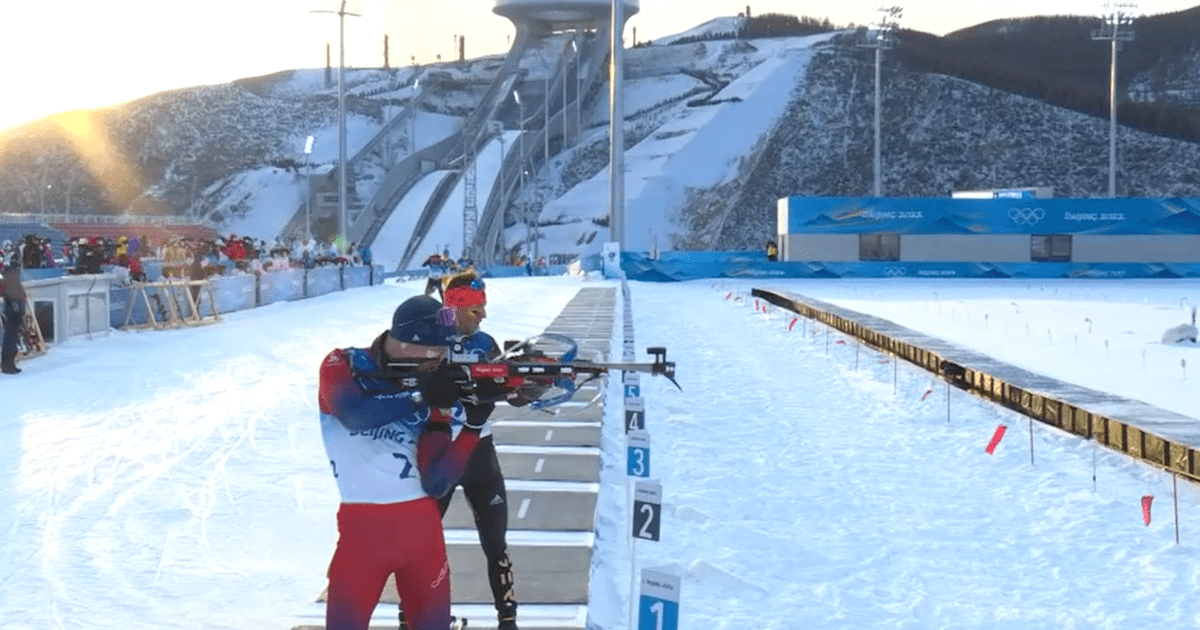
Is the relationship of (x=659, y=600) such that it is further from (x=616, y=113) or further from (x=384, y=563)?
(x=616, y=113)

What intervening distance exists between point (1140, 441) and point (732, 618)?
22.9 ft

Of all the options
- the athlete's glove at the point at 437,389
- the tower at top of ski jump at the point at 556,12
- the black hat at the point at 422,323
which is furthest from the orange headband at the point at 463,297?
the tower at top of ski jump at the point at 556,12

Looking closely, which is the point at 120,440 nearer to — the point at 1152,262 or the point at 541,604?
the point at 541,604

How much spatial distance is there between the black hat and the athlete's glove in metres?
0.15

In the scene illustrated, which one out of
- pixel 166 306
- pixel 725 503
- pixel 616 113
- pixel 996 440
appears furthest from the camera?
pixel 616 113

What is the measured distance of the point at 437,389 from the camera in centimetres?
495

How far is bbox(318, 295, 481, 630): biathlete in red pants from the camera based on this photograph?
4938 mm

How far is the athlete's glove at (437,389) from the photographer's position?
4945 mm

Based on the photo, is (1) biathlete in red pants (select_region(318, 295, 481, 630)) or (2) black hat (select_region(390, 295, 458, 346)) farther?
(2) black hat (select_region(390, 295, 458, 346))

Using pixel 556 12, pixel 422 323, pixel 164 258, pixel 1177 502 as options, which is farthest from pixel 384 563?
pixel 556 12

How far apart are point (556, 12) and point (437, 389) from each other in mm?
127751

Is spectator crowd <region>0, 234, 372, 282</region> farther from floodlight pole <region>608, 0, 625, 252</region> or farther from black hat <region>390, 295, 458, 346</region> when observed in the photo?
black hat <region>390, 295, 458, 346</region>

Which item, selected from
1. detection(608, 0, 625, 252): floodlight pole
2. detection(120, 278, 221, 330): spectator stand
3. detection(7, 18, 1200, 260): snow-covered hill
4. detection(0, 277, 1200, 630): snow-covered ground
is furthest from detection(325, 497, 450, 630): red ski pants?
detection(7, 18, 1200, 260): snow-covered hill

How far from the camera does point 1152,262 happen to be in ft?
193
